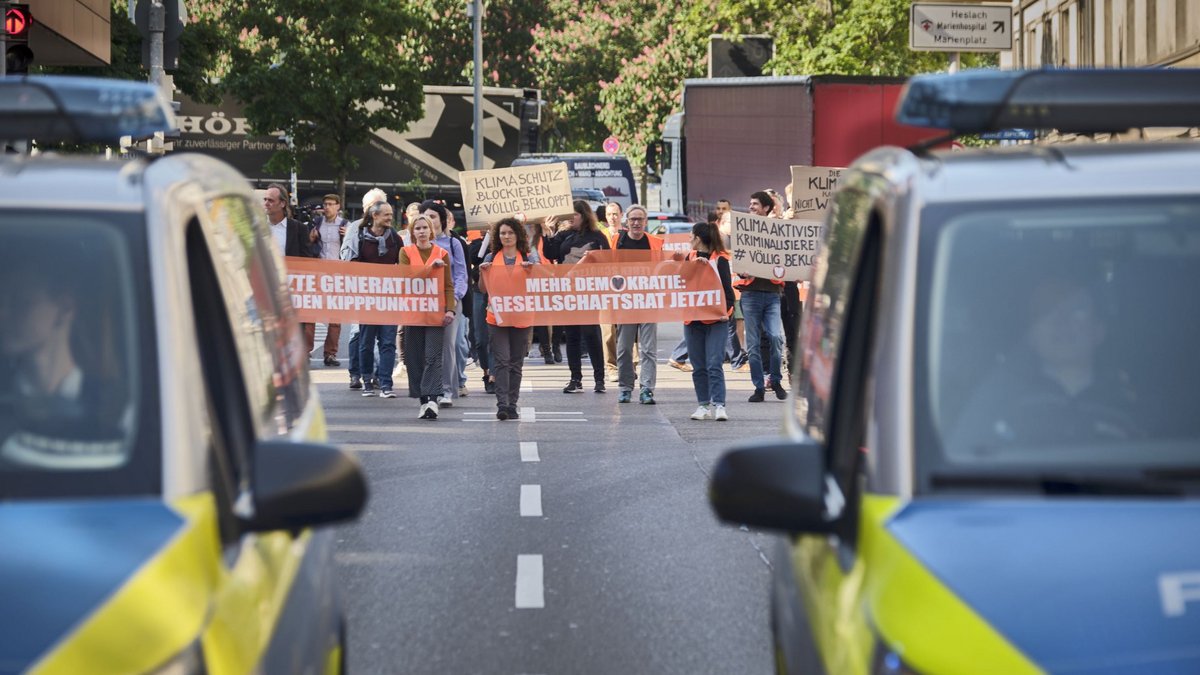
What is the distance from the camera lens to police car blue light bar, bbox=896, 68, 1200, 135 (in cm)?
437

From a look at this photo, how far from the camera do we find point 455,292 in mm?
18000

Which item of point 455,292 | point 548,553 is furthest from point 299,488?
point 455,292

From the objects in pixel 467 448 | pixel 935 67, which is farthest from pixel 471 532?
pixel 935 67

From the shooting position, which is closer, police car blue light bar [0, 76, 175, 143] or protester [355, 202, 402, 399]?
police car blue light bar [0, 76, 175, 143]

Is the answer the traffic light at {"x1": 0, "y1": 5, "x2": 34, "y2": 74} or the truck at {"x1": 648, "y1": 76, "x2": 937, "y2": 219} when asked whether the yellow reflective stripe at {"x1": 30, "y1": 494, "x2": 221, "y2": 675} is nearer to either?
the traffic light at {"x1": 0, "y1": 5, "x2": 34, "y2": 74}

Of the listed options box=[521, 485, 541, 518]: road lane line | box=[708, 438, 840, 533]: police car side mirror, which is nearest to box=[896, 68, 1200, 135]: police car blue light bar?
box=[708, 438, 840, 533]: police car side mirror

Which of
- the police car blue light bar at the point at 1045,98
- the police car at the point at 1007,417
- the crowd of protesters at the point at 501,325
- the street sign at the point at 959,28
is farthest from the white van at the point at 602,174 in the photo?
the police car at the point at 1007,417

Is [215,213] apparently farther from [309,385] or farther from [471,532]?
[471,532]

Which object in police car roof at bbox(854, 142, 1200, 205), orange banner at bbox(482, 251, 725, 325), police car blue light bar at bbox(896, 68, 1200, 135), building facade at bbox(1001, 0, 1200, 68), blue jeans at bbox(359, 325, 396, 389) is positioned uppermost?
building facade at bbox(1001, 0, 1200, 68)

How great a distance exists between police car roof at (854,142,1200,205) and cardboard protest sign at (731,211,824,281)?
568 inches

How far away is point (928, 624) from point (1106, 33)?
34.4 m

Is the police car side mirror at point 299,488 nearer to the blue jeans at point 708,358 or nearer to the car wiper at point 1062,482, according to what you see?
the car wiper at point 1062,482

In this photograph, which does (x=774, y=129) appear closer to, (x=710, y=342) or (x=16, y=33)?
(x=710, y=342)

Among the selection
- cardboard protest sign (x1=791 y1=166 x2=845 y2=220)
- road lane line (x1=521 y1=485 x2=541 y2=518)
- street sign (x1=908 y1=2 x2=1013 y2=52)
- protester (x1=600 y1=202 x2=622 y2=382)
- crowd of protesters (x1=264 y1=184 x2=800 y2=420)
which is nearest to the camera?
road lane line (x1=521 y1=485 x2=541 y2=518)
